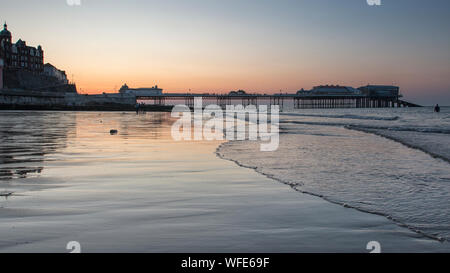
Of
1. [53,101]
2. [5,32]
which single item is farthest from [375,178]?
[5,32]

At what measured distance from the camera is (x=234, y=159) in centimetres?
1066

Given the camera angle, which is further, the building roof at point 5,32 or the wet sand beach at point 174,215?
the building roof at point 5,32

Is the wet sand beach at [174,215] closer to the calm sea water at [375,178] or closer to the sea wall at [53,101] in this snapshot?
the calm sea water at [375,178]

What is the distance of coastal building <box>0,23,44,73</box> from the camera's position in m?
115

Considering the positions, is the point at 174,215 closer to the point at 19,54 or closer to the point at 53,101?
the point at 53,101

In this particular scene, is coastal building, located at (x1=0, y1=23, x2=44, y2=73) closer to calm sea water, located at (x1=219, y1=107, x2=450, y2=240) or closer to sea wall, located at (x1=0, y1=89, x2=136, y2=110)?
sea wall, located at (x1=0, y1=89, x2=136, y2=110)

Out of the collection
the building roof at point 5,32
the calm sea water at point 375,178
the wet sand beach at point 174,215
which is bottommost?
the calm sea water at point 375,178

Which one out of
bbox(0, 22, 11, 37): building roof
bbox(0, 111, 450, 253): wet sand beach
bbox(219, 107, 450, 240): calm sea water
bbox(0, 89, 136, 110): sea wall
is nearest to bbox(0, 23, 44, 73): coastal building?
bbox(0, 22, 11, 37): building roof

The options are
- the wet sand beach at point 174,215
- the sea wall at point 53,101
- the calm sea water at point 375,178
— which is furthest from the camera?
the sea wall at point 53,101

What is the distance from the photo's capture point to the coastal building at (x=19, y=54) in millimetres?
114750

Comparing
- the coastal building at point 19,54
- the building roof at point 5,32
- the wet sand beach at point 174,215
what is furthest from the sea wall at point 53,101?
the wet sand beach at point 174,215
